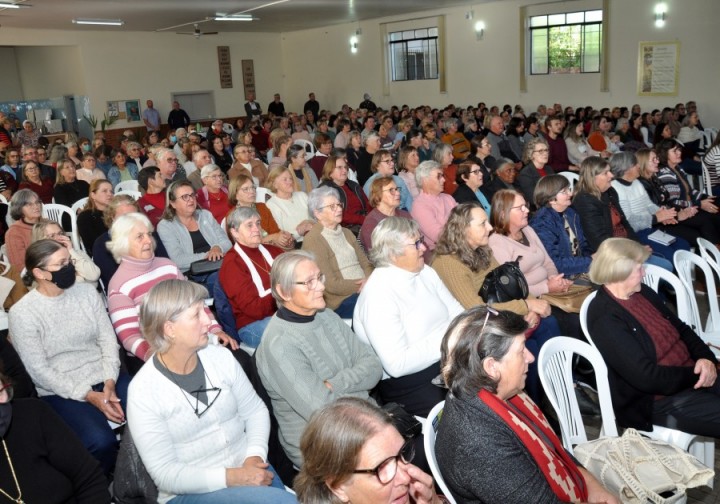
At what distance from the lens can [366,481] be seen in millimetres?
1453

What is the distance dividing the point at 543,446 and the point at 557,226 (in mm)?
2526

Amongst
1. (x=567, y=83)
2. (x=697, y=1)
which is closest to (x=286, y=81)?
(x=567, y=83)

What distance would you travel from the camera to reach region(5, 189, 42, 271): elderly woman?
4.16 m

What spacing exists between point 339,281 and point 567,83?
39.1ft

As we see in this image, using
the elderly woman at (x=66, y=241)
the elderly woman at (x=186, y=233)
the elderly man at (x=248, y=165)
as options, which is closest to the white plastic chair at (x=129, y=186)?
the elderly man at (x=248, y=165)

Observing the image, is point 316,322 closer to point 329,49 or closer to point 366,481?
point 366,481

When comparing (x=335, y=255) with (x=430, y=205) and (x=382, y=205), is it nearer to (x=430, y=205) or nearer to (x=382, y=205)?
(x=382, y=205)

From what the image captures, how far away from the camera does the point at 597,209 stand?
4414 millimetres

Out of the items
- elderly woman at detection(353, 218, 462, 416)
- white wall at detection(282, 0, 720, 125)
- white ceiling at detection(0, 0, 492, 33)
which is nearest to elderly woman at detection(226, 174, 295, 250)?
elderly woman at detection(353, 218, 462, 416)

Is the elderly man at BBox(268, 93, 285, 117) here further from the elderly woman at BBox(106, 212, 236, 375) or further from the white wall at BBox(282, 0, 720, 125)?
the elderly woman at BBox(106, 212, 236, 375)

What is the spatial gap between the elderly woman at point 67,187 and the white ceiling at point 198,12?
5.68 m

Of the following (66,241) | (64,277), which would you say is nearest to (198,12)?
(66,241)

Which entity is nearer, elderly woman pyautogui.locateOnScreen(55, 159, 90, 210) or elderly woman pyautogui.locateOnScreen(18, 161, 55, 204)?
elderly woman pyautogui.locateOnScreen(55, 159, 90, 210)

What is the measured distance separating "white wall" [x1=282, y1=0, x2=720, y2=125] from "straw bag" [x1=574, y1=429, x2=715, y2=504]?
1179 cm
